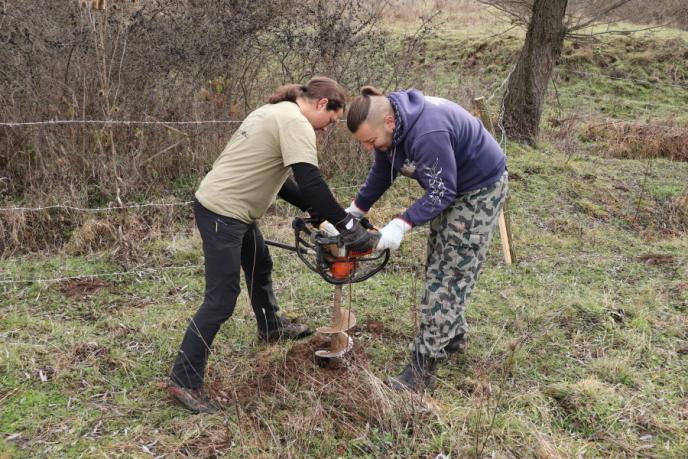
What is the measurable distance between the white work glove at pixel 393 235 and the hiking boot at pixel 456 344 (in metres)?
1.16

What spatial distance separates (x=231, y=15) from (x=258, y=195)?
4684 millimetres

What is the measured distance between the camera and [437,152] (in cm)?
286

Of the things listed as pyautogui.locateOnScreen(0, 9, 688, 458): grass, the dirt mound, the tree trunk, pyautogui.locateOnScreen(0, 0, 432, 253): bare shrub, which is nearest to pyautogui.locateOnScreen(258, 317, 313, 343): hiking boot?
pyautogui.locateOnScreen(0, 9, 688, 458): grass

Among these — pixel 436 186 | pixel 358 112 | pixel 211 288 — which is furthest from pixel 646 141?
pixel 211 288

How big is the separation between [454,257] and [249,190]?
1202 mm

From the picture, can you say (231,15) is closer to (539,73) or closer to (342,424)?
(539,73)

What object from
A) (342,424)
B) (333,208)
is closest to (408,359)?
(342,424)

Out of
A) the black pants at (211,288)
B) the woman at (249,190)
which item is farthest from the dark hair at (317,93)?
the black pants at (211,288)

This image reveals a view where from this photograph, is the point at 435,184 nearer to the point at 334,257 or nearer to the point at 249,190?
the point at 334,257

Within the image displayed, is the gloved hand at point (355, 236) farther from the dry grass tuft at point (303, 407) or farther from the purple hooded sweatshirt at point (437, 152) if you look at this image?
the dry grass tuft at point (303, 407)

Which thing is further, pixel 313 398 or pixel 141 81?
pixel 141 81

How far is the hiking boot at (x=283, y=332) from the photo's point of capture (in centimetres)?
391

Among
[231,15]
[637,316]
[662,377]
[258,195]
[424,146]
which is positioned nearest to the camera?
[424,146]

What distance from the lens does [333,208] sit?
9.61ft
